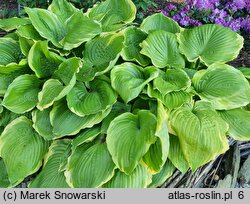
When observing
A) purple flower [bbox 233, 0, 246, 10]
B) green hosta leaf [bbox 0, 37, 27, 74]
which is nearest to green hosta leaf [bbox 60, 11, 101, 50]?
green hosta leaf [bbox 0, 37, 27, 74]

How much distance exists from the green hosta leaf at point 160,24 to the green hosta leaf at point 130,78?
0.44m

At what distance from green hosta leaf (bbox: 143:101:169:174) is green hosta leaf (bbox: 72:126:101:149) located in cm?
27

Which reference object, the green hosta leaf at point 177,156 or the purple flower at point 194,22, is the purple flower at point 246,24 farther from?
the green hosta leaf at point 177,156

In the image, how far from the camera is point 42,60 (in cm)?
229

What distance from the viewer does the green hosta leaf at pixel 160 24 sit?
2.59 meters

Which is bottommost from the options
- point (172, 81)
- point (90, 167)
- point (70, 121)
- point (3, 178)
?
point (3, 178)

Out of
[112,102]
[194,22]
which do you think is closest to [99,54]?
[112,102]

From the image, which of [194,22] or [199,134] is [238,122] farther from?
[194,22]

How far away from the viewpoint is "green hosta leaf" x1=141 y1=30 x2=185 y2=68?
230 centimetres

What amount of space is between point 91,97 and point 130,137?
0.30m

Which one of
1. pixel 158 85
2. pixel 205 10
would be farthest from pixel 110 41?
pixel 205 10

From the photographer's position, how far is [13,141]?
7.13ft

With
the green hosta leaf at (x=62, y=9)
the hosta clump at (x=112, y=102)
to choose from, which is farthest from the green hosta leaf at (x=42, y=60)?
the green hosta leaf at (x=62, y=9)

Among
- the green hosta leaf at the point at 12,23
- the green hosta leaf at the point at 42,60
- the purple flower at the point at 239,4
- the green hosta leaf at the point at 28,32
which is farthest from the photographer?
the purple flower at the point at 239,4
